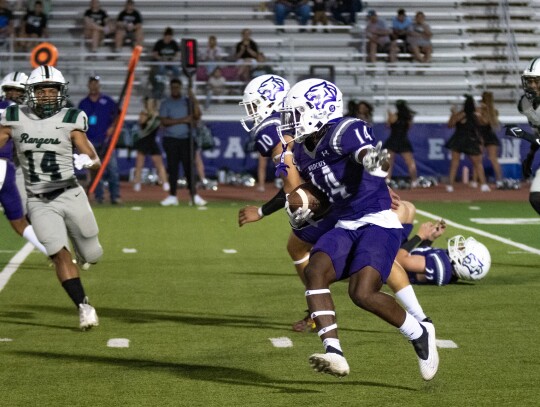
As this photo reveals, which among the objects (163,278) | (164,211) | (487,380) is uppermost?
(487,380)

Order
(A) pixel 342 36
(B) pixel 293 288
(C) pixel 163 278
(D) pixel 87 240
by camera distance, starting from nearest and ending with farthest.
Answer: (D) pixel 87 240 < (B) pixel 293 288 < (C) pixel 163 278 < (A) pixel 342 36

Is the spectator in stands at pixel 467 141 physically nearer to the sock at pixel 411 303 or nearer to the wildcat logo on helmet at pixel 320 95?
the sock at pixel 411 303

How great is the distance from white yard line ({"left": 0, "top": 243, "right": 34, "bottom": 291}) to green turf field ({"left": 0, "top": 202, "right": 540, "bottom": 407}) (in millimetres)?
91

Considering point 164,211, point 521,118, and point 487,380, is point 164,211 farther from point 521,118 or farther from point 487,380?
point 487,380

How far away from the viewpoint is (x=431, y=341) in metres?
6.48

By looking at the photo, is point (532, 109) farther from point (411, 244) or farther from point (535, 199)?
point (411, 244)

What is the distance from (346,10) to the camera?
1088 inches

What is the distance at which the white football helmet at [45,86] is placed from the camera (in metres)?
8.72

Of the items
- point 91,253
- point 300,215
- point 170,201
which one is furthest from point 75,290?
point 170,201

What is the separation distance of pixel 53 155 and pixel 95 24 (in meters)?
18.2

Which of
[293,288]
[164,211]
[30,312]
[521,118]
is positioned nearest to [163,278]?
[293,288]

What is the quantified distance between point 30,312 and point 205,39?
18.8 m

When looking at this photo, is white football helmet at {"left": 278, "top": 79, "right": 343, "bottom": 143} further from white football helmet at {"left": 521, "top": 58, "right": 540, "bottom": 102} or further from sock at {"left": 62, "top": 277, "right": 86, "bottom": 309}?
white football helmet at {"left": 521, "top": 58, "right": 540, "bottom": 102}

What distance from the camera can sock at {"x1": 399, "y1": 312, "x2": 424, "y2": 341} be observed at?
6406mm
